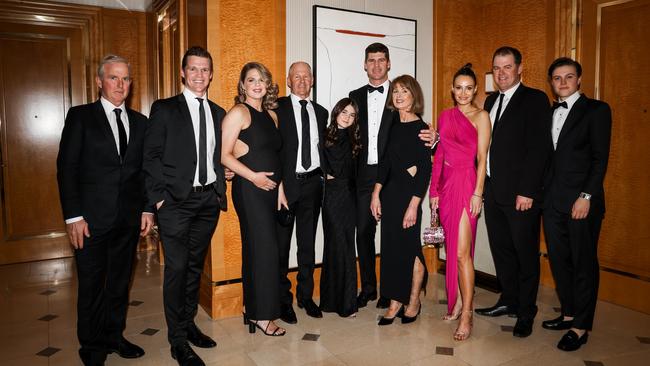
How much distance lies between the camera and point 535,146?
3568 millimetres

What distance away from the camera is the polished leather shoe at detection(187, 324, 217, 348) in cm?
346

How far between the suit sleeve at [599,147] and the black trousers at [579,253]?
0.67ft

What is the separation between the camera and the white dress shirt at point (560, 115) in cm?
357

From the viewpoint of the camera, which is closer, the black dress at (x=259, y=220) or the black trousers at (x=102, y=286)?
the black trousers at (x=102, y=286)

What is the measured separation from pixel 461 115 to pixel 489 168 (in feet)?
1.89

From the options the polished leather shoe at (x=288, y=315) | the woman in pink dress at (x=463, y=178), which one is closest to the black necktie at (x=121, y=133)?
the polished leather shoe at (x=288, y=315)

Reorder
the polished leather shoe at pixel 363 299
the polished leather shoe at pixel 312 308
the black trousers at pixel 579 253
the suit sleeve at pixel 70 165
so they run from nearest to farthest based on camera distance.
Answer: the suit sleeve at pixel 70 165, the black trousers at pixel 579 253, the polished leather shoe at pixel 312 308, the polished leather shoe at pixel 363 299

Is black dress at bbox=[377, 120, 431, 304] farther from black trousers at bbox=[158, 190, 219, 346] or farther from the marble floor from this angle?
black trousers at bbox=[158, 190, 219, 346]

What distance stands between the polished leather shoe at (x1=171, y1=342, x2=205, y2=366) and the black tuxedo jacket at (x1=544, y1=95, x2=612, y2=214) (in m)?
2.76

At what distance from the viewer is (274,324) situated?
3.72m

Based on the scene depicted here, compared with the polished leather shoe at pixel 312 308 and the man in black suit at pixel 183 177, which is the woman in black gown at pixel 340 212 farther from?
the man in black suit at pixel 183 177

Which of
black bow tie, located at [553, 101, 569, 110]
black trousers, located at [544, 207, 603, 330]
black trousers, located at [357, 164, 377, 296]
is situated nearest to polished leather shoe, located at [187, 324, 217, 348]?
black trousers, located at [357, 164, 377, 296]

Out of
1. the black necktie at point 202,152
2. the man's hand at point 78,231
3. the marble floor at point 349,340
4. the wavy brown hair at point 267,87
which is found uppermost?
the wavy brown hair at point 267,87

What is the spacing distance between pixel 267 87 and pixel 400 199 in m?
1.32
